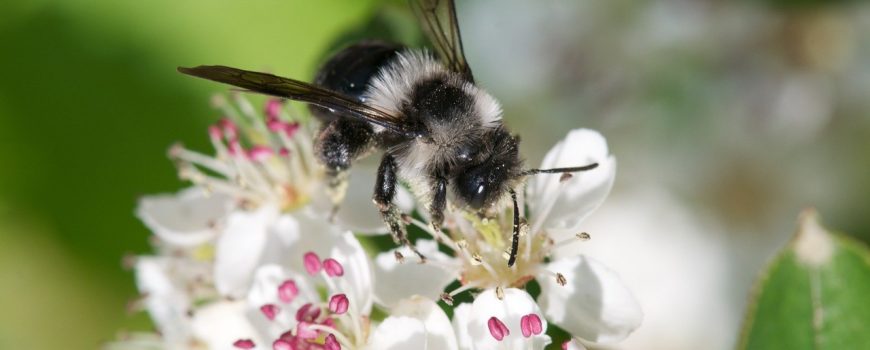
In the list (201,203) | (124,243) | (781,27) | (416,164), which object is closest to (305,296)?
(416,164)

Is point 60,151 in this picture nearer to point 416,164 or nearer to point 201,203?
point 201,203

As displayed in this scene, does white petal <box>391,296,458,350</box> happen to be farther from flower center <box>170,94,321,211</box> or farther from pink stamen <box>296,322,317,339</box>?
flower center <box>170,94,321,211</box>

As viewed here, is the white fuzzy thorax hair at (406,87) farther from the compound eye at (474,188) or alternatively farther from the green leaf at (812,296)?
the green leaf at (812,296)

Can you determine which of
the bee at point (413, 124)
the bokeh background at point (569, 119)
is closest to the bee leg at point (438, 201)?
the bee at point (413, 124)

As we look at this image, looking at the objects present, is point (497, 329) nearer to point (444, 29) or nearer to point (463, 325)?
point (463, 325)

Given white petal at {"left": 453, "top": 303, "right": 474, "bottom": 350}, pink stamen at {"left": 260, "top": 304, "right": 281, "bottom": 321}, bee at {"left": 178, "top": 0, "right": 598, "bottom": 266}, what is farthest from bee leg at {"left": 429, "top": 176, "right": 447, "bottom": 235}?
pink stamen at {"left": 260, "top": 304, "right": 281, "bottom": 321}

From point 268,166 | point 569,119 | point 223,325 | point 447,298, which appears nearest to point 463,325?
point 447,298
